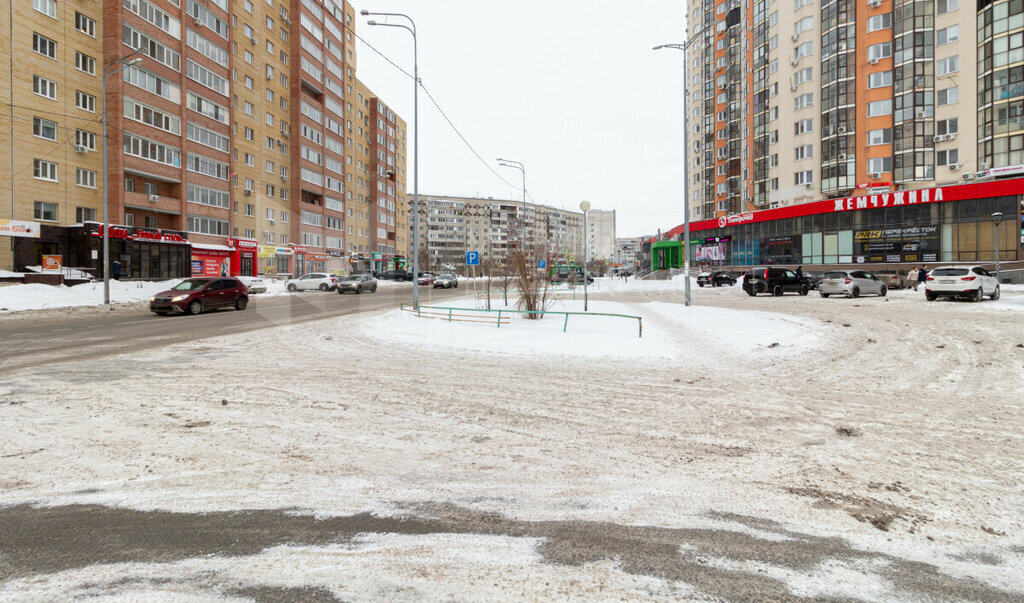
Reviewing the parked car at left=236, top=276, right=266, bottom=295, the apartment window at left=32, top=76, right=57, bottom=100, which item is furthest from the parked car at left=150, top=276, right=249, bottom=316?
the apartment window at left=32, top=76, right=57, bottom=100

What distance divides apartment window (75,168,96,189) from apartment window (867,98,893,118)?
61753 millimetres

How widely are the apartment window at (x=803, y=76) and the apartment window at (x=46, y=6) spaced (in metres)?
60.6

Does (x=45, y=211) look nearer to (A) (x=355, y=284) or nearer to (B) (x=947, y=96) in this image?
(A) (x=355, y=284)

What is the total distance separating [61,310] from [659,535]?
2687 cm

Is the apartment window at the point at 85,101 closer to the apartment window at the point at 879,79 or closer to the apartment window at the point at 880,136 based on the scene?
the apartment window at the point at 880,136

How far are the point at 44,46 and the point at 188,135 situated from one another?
400 inches

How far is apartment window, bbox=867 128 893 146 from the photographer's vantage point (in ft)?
144

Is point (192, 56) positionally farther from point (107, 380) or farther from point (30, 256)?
point (107, 380)

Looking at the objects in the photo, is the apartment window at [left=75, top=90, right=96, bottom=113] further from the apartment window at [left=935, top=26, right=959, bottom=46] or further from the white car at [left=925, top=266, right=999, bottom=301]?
the apartment window at [left=935, top=26, right=959, bottom=46]

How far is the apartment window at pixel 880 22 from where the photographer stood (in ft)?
144

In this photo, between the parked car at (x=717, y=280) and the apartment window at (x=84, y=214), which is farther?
the parked car at (x=717, y=280)

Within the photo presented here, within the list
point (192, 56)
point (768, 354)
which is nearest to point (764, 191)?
point (768, 354)

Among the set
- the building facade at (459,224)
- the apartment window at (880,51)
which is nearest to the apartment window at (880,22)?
the apartment window at (880,51)

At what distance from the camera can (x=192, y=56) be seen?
42094 millimetres
